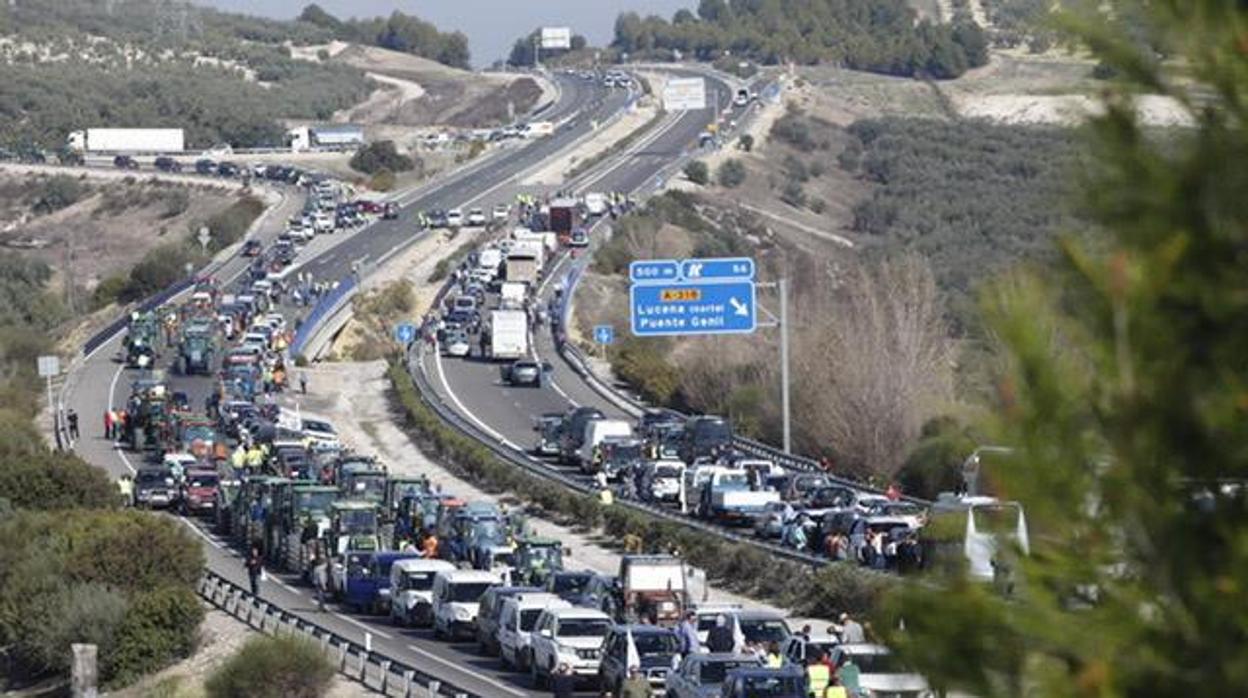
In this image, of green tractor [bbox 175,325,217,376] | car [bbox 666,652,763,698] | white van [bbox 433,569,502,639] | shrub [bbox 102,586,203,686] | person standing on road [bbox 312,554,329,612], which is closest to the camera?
car [bbox 666,652,763,698]

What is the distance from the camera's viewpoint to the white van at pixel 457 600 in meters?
38.5

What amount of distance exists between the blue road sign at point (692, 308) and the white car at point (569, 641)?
996 inches

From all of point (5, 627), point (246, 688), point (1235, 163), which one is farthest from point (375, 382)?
point (1235, 163)

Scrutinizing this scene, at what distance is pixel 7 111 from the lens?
18638 centimetres

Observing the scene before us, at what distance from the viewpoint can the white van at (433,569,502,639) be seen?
1515 inches

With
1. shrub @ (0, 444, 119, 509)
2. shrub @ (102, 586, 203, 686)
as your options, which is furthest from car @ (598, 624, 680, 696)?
shrub @ (0, 444, 119, 509)

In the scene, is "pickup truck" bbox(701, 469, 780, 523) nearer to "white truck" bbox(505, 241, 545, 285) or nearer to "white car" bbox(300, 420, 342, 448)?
"white car" bbox(300, 420, 342, 448)

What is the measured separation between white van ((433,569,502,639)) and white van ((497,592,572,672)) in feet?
A: 7.91

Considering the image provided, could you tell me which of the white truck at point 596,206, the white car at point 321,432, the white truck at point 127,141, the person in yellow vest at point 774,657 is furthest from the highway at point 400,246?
the white truck at point 127,141

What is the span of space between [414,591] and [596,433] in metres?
21.2

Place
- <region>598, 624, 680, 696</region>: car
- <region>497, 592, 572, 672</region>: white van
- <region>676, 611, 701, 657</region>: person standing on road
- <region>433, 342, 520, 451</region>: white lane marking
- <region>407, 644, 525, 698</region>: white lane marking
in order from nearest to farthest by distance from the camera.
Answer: <region>598, 624, 680, 696</region>: car < <region>676, 611, 701, 657</region>: person standing on road < <region>407, 644, 525, 698</region>: white lane marking < <region>497, 592, 572, 672</region>: white van < <region>433, 342, 520, 451</region>: white lane marking

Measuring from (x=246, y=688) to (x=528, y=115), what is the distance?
15567 cm

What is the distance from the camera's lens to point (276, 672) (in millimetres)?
32906

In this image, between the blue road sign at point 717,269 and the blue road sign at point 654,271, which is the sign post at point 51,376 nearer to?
the blue road sign at point 654,271
